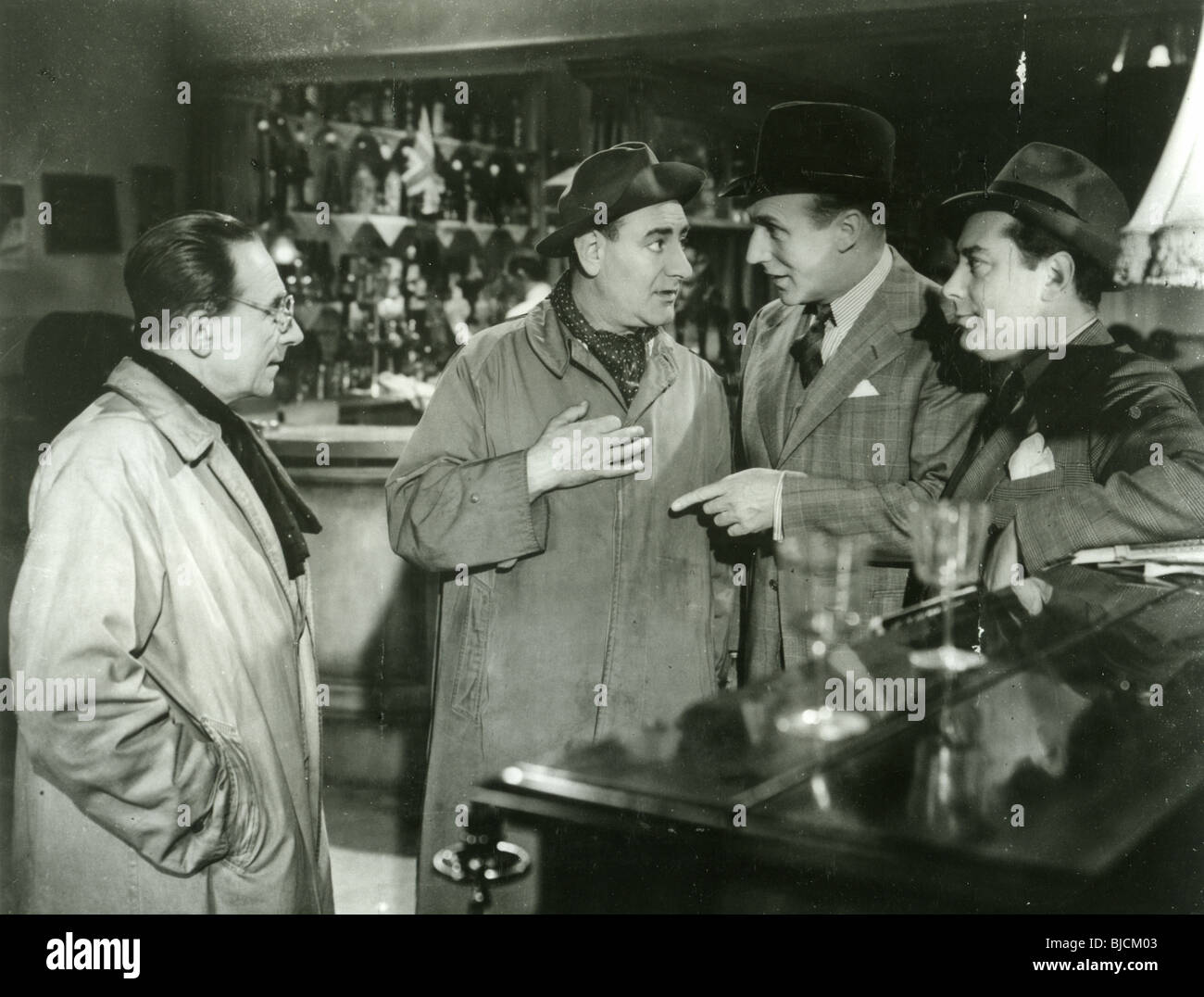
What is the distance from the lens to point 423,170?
2656 mm

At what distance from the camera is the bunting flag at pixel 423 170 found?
2572mm

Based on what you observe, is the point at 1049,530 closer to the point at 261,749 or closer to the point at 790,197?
the point at 790,197

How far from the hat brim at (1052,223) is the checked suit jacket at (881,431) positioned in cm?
15

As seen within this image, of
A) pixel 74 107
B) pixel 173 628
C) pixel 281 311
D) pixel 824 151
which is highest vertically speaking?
pixel 74 107

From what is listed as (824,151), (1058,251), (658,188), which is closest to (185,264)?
(658,188)

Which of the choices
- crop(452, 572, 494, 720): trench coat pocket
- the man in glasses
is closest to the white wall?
the man in glasses

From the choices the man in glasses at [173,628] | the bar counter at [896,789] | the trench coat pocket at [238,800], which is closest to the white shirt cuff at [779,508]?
the bar counter at [896,789]

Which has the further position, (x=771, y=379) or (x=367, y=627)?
(x=367, y=627)

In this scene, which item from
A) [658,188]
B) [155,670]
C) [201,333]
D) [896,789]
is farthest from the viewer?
[658,188]

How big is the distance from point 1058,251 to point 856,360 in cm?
49

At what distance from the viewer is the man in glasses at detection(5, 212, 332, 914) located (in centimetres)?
213

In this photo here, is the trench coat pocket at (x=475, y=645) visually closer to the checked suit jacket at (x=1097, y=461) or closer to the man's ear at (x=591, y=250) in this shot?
the man's ear at (x=591, y=250)

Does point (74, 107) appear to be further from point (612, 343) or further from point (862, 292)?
point (862, 292)

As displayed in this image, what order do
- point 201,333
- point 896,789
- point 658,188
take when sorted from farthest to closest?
point 658,188
point 201,333
point 896,789
